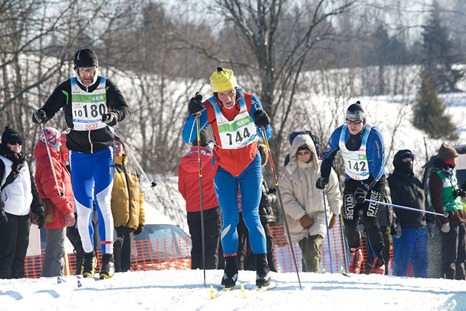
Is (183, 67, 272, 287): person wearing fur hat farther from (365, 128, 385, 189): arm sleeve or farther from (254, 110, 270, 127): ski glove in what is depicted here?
(365, 128, 385, 189): arm sleeve

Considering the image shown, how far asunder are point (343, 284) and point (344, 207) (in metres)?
1.71

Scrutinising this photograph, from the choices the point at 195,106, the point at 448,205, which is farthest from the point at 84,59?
the point at 448,205

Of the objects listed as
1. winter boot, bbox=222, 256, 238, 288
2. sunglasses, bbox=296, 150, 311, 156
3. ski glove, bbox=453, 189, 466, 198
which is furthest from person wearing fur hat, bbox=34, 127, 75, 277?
ski glove, bbox=453, 189, 466, 198

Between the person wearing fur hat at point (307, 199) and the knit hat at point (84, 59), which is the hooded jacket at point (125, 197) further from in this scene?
the knit hat at point (84, 59)

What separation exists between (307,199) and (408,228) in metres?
1.91

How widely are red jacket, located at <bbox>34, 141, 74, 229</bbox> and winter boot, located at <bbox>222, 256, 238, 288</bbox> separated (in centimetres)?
297

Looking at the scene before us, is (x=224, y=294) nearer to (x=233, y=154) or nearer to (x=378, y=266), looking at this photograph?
(x=233, y=154)

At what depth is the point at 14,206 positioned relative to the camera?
961 cm

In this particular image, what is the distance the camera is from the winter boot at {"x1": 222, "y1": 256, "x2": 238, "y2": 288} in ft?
25.0

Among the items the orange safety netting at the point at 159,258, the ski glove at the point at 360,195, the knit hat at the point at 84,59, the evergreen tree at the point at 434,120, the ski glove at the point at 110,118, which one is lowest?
the orange safety netting at the point at 159,258

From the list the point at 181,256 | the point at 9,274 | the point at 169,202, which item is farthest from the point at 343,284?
the point at 169,202

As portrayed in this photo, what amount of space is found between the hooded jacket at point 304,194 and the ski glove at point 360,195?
785 mm

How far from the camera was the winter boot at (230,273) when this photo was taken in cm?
762

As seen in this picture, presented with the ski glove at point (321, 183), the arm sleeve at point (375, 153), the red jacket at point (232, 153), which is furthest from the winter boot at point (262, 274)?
the arm sleeve at point (375, 153)
